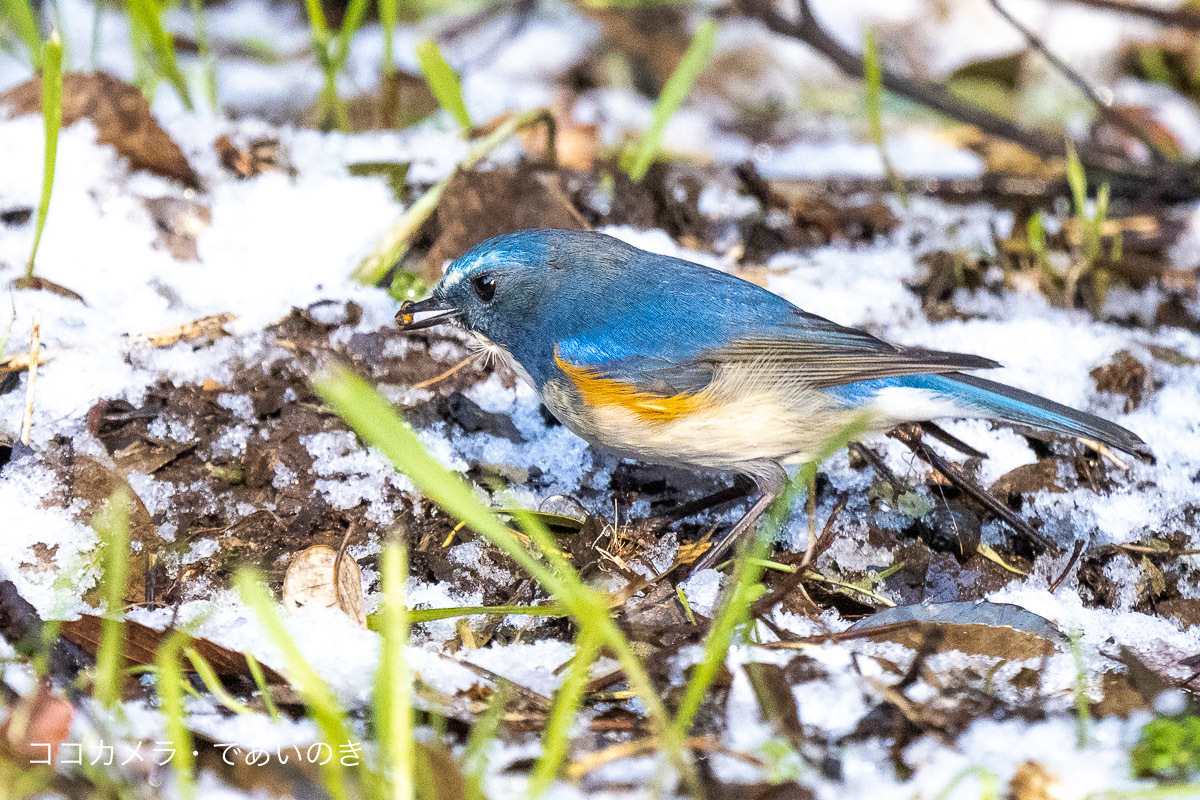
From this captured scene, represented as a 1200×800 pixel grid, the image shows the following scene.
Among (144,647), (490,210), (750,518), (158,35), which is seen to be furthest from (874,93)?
(144,647)

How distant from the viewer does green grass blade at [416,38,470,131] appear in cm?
423

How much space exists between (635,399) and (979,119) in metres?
3.04

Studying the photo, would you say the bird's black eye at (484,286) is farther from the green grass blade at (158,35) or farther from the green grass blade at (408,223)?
the green grass blade at (158,35)

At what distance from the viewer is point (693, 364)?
2.94m

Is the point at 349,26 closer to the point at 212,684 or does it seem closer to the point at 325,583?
the point at 325,583

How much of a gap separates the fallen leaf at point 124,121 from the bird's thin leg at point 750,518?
2646 mm

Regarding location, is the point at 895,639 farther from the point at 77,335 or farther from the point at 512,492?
the point at 77,335

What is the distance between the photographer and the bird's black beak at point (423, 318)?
10.4 ft

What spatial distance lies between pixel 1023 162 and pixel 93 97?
14.6ft

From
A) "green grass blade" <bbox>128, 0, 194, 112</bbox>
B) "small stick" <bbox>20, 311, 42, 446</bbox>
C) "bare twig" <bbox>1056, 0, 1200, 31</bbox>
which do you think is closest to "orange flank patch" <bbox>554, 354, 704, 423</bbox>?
"small stick" <bbox>20, 311, 42, 446</bbox>

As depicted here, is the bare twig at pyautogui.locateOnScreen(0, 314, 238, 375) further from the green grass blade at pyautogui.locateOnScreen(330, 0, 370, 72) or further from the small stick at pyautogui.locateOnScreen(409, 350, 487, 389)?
the green grass blade at pyautogui.locateOnScreen(330, 0, 370, 72)

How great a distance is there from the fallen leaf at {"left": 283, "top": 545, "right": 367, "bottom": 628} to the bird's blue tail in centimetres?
170

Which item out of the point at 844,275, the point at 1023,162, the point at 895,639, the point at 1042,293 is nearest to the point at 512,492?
the point at 895,639

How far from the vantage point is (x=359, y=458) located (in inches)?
121
